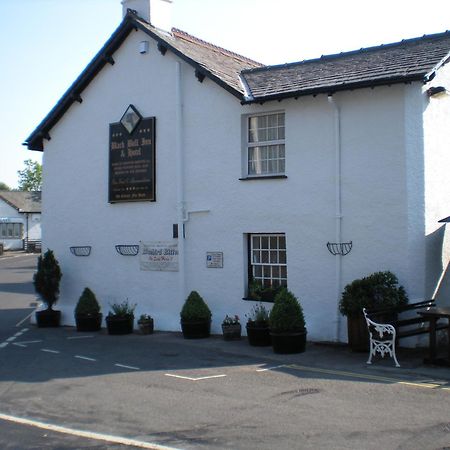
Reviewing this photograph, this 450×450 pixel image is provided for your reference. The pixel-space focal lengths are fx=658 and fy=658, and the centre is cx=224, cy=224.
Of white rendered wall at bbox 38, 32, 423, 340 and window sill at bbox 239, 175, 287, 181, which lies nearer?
white rendered wall at bbox 38, 32, 423, 340

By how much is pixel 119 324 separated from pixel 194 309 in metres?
2.50

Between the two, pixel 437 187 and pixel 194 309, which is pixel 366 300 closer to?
pixel 437 187

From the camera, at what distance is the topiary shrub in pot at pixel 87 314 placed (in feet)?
58.2

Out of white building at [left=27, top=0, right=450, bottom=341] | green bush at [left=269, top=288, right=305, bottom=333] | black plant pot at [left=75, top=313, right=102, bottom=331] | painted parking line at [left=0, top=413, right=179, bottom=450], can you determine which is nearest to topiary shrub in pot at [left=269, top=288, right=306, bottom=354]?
green bush at [left=269, top=288, right=305, bottom=333]

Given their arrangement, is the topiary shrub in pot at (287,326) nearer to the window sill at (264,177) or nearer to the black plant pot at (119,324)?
the window sill at (264,177)

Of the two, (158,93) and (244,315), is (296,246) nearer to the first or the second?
(244,315)

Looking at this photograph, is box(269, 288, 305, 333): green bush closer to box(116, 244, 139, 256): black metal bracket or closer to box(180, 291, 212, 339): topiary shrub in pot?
box(180, 291, 212, 339): topiary shrub in pot

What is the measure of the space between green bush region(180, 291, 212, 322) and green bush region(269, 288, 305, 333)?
9.09 ft

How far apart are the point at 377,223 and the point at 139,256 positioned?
22.7 feet

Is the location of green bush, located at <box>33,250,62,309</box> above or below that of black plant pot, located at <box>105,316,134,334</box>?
above

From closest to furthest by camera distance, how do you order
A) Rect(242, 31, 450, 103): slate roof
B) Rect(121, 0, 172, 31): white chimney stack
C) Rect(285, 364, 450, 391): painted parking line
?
Rect(285, 364, 450, 391): painted parking line
Rect(242, 31, 450, 103): slate roof
Rect(121, 0, 172, 31): white chimney stack

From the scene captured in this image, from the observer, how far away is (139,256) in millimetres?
17766

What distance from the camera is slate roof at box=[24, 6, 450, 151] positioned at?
13.6 meters

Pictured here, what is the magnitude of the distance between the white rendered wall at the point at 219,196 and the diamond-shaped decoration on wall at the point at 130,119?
0.24 metres
